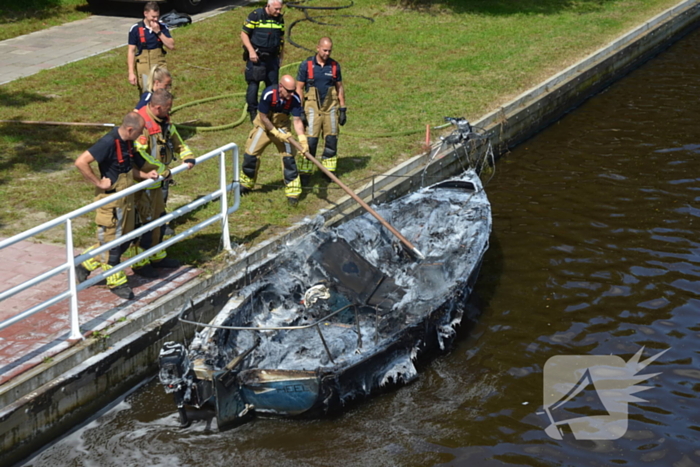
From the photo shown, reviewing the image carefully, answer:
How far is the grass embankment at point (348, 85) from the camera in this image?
991 cm

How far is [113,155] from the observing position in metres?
7.41

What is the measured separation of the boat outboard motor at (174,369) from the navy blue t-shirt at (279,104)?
4018 millimetres

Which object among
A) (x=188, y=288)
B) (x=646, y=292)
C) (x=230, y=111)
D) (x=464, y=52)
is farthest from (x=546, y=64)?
(x=188, y=288)

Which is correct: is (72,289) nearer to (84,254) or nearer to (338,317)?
(84,254)

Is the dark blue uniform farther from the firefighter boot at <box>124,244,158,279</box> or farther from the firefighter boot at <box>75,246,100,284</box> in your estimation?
the firefighter boot at <box>75,246,100,284</box>

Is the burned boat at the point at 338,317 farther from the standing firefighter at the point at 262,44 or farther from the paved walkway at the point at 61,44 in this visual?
the paved walkway at the point at 61,44

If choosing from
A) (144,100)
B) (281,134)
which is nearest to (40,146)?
(144,100)

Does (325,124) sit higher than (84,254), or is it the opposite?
(325,124)

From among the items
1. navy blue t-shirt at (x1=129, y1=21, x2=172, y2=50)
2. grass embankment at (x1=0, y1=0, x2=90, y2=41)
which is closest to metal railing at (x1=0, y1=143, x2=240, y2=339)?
navy blue t-shirt at (x1=129, y1=21, x2=172, y2=50)

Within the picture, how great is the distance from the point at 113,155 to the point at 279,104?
9.21 feet

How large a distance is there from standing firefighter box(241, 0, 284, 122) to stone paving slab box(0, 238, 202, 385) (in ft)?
13.6

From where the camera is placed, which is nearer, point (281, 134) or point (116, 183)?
point (116, 183)

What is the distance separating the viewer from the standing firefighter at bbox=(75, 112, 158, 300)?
7301 mm

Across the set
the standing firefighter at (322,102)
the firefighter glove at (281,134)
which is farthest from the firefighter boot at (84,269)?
the standing firefighter at (322,102)
